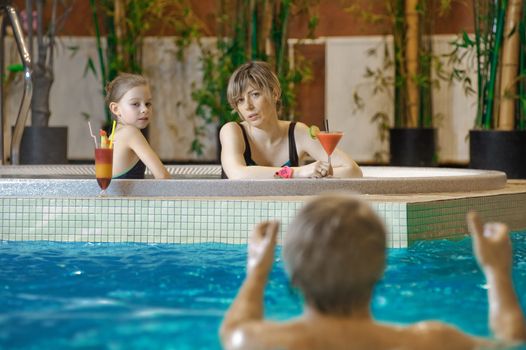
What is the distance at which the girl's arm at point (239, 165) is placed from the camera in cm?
427

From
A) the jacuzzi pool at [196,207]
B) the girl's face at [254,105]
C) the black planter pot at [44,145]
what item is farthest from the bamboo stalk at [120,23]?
the jacuzzi pool at [196,207]

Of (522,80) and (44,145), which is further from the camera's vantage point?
(44,145)

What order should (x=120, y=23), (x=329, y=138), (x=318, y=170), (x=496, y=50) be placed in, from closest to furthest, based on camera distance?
1. (x=329, y=138)
2. (x=318, y=170)
3. (x=496, y=50)
4. (x=120, y=23)

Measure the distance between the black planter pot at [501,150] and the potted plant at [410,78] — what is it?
5.23 ft

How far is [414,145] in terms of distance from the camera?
8.41m

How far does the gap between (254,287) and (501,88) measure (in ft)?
17.6

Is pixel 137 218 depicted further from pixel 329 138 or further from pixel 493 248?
pixel 493 248

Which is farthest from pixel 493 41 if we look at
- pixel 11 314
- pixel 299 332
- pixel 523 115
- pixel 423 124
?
pixel 299 332

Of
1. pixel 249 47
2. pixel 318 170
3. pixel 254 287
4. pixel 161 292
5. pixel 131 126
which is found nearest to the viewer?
pixel 254 287

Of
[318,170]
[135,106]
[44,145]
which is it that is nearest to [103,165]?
[135,106]

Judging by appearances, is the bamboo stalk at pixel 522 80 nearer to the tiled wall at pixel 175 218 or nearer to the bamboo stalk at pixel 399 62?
the bamboo stalk at pixel 399 62

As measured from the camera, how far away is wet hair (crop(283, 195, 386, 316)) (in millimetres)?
1446

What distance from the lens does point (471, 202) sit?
13.7 ft

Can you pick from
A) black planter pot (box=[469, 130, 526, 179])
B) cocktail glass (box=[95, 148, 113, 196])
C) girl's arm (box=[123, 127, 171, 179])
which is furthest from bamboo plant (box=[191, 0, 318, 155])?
cocktail glass (box=[95, 148, 113, 196])
